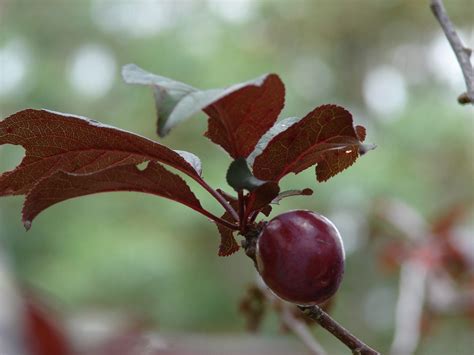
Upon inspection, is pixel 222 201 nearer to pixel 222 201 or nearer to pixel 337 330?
pixel 222 201

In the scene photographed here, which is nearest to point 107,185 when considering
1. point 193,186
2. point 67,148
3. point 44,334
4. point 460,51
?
point 67,148

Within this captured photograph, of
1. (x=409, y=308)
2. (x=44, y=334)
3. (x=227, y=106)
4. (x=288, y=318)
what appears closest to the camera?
(x=44, y=334)

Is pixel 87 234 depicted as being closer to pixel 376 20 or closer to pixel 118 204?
pixel 118 204

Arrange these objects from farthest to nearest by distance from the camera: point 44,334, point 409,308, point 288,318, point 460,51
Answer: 1. point 409,308
2. point 288,318
3. point 460,51
4. point 44,334

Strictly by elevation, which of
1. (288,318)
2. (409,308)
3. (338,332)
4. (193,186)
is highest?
(338,332)

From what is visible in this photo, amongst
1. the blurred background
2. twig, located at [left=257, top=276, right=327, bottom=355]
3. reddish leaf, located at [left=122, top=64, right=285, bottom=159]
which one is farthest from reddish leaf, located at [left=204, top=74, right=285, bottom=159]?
the blurred background

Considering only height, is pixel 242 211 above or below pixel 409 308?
above
